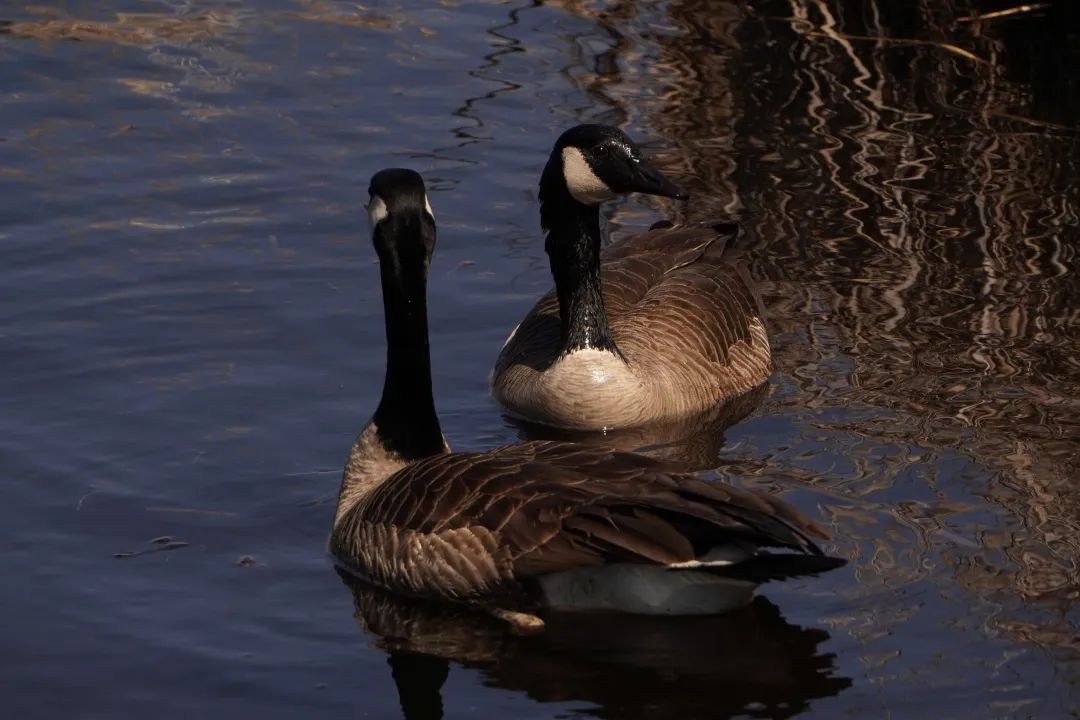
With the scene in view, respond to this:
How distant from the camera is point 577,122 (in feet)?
44.3

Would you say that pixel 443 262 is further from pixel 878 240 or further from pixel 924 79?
pixel 924 79

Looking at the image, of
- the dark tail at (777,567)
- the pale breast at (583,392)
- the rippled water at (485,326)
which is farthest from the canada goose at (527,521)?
the pale breast at (583,392)

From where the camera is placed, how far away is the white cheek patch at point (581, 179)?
33.0ft

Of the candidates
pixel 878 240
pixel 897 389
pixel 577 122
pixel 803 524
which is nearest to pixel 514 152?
pixel 577 122

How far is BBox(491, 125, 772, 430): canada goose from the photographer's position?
33.1 feet

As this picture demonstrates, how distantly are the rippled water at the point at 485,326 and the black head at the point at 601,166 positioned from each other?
1334 mm

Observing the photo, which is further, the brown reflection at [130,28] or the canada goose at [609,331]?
the brown reflection at [130,28]

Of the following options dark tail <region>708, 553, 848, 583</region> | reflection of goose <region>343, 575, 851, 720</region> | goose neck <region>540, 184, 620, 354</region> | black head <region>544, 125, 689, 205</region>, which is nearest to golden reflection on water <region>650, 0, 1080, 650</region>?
reflection of goose <region>343, 575, 851, 720</region>

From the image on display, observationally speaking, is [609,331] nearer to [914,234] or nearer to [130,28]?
[914,234]

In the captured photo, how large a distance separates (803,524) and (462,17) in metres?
9.31

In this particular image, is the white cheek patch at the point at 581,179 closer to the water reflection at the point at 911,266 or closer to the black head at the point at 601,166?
the black head at the point at 601,166

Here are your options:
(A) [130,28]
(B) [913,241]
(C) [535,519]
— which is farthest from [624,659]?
(A) [130,28]

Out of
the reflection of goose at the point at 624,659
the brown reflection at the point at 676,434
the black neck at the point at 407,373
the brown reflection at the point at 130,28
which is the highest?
the brown reflection at the point at 130,28

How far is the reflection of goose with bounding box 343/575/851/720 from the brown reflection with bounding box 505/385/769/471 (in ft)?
6.69
